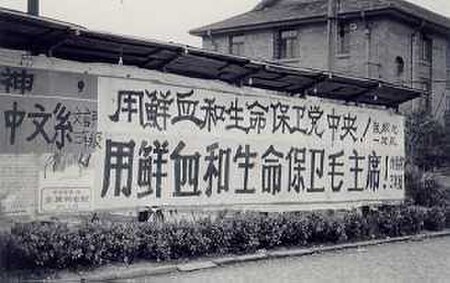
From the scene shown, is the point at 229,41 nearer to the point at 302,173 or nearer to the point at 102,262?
the point at 302,173

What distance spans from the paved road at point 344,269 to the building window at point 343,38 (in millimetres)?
18727

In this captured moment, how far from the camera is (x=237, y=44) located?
3416 centimetres

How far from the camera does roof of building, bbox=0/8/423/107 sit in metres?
8.72

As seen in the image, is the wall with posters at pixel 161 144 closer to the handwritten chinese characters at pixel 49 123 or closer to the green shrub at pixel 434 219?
the handwritten chinese characters at pixel 49 123

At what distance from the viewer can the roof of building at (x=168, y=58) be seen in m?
8.72

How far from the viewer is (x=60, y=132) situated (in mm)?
9484

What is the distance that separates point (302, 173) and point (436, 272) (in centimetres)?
371

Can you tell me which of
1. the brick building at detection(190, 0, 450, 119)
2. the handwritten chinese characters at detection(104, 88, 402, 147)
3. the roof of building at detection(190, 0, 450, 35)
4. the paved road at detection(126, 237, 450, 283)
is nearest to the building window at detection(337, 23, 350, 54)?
the brick building at detection(190, 0, 450, 119)

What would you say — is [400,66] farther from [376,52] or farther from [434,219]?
[434,219]

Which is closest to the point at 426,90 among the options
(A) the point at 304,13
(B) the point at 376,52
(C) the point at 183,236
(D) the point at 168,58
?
(B) the point at 376,52

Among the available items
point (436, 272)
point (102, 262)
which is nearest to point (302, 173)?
point (436, 272)

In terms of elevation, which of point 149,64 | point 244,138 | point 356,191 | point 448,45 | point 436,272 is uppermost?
point 448,45

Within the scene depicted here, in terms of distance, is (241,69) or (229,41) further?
(229,41)

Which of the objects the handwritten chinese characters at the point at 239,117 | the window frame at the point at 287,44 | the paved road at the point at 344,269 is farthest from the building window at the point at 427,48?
the paved road at the point at 344,269
